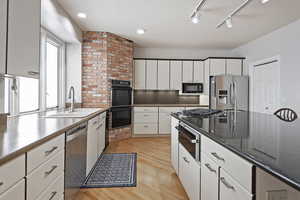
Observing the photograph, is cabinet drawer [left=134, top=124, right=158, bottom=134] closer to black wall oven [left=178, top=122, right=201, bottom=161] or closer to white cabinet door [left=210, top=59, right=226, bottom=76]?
white cabinet door [left=210, top=59, right=226, bottom=76]

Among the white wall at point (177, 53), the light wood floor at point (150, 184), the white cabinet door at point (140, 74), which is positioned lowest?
the light wood floor at point (150, 184)

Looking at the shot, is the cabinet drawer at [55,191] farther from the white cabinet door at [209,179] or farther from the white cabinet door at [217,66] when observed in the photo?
the white cabinet door at [217,66]

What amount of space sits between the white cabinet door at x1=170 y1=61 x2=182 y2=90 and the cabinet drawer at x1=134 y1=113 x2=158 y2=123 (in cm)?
100

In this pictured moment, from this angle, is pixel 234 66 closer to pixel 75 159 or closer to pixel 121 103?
pixel 121 103

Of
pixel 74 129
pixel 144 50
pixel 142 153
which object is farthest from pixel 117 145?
pixel 144 50

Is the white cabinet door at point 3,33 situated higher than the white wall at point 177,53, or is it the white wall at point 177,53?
the white wall at point 177,53

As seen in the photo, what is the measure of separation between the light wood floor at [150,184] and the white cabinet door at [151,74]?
2.11m

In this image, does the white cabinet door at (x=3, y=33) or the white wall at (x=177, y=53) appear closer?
the white cabinet door at (x=3, y=33)

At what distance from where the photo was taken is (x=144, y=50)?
5.94m

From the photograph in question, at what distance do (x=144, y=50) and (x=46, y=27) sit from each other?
3.03 metres

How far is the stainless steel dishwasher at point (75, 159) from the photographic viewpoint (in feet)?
5.93

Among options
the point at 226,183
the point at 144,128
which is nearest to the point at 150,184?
the point at 226,183

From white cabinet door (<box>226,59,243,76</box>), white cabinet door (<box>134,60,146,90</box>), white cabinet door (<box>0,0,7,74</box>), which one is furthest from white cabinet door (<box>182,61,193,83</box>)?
white cabinet door (<box>0,0,7,74</box>)

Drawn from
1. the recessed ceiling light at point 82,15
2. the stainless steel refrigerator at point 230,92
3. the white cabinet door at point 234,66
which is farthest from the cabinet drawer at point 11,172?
the white cabinet door at point 234,66
